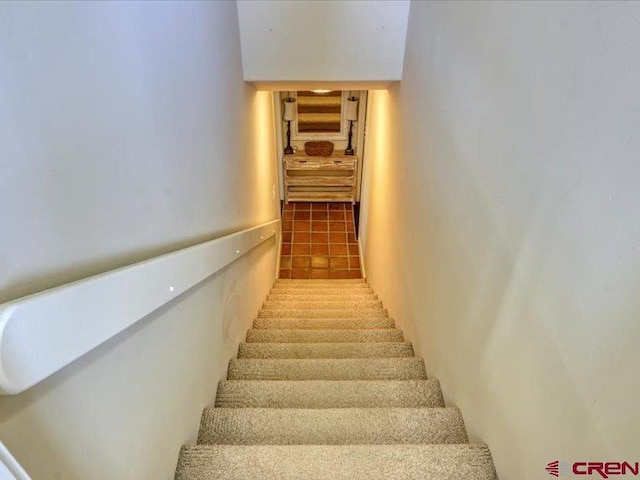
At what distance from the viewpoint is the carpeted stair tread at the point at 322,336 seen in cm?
226

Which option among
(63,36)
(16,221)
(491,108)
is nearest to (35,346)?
(16,221)

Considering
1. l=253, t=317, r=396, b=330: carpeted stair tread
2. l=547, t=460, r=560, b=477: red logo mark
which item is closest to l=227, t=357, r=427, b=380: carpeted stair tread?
l=253, t=317, r=396, b=330: carpeted stair tread

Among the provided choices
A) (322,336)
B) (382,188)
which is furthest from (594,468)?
(382,188)

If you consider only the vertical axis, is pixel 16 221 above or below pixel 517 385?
above

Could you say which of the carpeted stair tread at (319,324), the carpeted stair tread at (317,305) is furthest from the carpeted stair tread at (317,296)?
the carpeted stair tread at (319,324)

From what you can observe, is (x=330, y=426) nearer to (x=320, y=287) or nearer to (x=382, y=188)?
(x=382, y=188)

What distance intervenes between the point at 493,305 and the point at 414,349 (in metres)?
1.06

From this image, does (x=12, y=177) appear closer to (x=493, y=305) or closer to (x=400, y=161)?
(x=493, y=305)

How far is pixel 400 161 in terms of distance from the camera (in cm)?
255

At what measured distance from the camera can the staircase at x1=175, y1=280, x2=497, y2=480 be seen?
105 centimetres

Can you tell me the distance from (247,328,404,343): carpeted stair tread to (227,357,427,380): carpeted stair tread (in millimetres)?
452

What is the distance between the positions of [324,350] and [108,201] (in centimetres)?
152

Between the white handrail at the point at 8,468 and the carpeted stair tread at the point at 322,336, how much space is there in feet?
6.15

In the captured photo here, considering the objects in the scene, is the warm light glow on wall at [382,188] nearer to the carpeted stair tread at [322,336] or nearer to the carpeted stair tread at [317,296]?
the carpeted stair tread at [317,296]
